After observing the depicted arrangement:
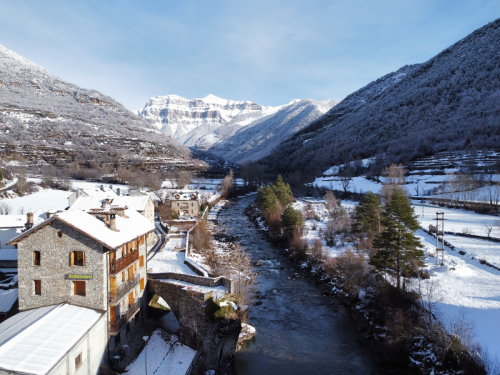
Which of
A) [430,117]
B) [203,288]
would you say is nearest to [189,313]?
[203,288]

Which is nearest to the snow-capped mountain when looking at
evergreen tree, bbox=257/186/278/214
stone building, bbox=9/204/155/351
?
evergreen tree, bbox=257/186/278/214

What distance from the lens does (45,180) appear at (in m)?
83.4

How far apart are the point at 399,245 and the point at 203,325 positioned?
55.1ft

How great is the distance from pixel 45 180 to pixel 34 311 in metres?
78.3

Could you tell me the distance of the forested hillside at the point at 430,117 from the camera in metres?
91.8

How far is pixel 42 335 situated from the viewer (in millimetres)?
14062

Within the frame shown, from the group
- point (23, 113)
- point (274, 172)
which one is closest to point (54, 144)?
point (23, 113)

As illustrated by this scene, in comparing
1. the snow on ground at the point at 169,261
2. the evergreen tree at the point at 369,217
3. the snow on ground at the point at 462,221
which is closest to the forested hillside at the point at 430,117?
the snow on ground at the point at 462,221

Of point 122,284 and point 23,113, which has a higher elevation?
point 23,113

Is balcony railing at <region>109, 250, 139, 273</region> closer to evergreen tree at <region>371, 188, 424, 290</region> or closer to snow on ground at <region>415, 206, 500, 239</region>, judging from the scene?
evergreen tree at <region>371, 188, 424, 290</region>

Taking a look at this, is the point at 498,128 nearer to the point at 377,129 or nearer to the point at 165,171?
the point at 377,129

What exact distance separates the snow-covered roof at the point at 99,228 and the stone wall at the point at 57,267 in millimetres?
413

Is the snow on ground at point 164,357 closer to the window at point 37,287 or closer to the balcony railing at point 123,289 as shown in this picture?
the balcony railing at point 123,289

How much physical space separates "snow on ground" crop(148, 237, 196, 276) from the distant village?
198 inches
